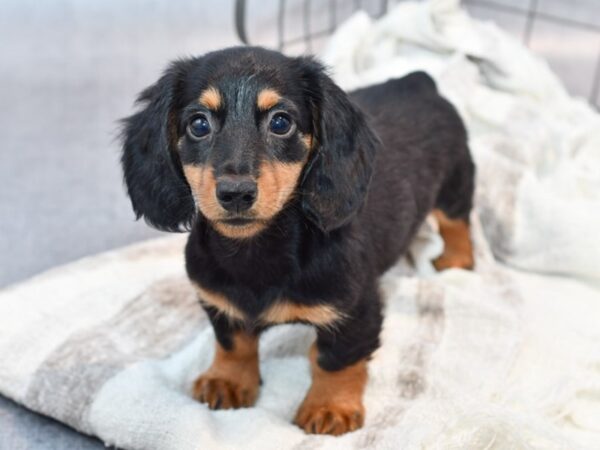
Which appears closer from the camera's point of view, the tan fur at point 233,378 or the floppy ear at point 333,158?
the floppy ear at point 333,158

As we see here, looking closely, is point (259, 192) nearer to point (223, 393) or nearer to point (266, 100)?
point (266, 100)

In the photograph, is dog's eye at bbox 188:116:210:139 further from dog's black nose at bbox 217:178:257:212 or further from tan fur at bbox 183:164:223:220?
dog's black nose at bbox 217:178:257:212

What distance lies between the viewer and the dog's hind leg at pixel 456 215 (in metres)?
2.30

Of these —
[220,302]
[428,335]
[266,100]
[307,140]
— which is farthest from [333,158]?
[428,335]

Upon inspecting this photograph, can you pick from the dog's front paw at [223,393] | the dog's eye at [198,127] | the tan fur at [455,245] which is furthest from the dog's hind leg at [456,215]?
the dog's eye at [198,127]

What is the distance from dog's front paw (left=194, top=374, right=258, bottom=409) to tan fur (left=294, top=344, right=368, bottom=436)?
13cm

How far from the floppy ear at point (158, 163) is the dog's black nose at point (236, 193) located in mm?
247

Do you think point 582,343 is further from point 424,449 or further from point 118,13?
point 118,13

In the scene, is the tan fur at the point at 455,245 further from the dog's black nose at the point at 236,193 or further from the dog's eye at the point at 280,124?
the dog's black nose at the point at 236,193

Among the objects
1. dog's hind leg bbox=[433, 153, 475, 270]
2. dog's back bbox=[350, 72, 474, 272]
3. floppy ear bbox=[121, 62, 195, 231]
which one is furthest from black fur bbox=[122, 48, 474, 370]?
dog's hind leg bbox=[433, 153, 475, 270]

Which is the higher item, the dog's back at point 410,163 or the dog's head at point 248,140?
the dog's head at point 248,140

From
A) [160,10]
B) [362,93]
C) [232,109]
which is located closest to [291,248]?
[232,109]

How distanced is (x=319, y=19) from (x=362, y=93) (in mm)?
1675

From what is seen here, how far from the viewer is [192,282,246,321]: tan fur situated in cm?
165
